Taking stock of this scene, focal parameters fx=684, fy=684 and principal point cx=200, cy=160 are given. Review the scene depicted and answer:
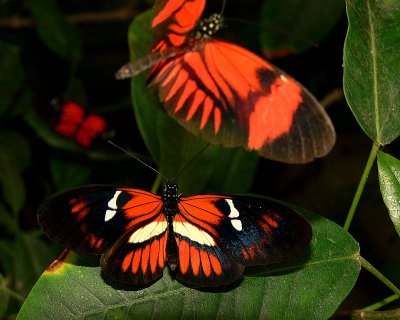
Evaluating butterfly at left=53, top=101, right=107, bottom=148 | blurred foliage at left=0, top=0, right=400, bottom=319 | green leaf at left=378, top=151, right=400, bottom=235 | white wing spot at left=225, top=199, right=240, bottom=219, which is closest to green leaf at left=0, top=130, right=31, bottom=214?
blurred foliage at left=0, top=0, right=400, bottom=319

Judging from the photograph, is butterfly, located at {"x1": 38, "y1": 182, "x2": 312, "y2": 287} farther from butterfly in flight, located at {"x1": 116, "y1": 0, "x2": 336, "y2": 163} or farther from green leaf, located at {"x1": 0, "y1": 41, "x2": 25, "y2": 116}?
green leaf, located at {"x1": 0, "y1": 41, "x2": 25, "y2": 116}

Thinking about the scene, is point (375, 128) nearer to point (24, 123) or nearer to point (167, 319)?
point (167, 319)

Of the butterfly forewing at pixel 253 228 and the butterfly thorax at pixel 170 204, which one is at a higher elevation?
the butterfly forewing at pixel 253 228

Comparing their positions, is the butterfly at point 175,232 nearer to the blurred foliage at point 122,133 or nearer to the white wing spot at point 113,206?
the white wing spot at point 113,206

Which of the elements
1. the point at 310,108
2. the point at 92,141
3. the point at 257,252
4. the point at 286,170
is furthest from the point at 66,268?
the point at 286,170

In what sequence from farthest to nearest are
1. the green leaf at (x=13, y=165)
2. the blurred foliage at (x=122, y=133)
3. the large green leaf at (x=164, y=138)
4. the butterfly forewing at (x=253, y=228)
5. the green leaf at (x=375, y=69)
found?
the green leaf at (x=13, y=165)
the blurred foliage at (x=122, y=133)
the large green leaf at (x=164, y=138)
the green leaf at (x=375, y=69)
the butterfly forewing at (x=253, y=228)

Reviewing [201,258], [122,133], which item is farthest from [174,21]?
[122,133]

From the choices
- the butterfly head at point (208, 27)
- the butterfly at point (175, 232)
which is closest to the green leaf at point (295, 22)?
the butterfly head at point (208, 27)

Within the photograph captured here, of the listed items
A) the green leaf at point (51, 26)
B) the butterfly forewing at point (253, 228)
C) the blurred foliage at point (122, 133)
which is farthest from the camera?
the green leaf at point (51, 26)
